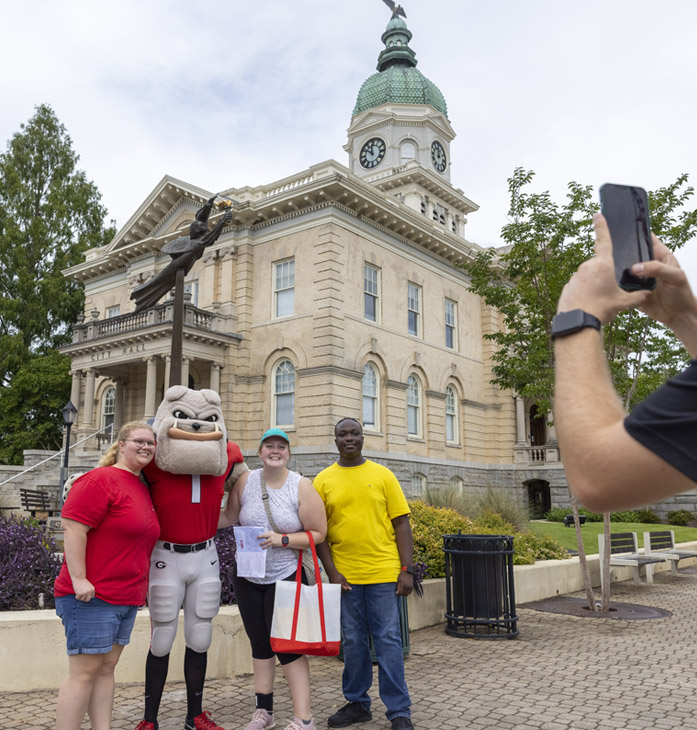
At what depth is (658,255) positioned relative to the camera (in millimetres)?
1713

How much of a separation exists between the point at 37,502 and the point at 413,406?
Answer: 13.6 meters

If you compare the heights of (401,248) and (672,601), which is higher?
→ (401,248)

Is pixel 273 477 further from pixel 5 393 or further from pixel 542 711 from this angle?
pixel 5 393

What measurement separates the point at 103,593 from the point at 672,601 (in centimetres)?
973

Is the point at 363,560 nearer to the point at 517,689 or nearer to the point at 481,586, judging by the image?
the point at 517,689

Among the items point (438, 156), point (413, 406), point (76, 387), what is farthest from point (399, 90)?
point (76, 387)

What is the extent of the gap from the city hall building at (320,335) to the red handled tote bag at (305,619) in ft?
57.4

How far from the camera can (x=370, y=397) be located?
24.7m

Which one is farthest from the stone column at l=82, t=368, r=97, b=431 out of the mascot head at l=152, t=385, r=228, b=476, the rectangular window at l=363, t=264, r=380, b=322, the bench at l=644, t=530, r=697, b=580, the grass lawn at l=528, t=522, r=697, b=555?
the mascot head at l=152, t=385, r=228, b=476

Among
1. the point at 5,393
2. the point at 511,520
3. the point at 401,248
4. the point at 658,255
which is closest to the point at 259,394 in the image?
the point at 401,248

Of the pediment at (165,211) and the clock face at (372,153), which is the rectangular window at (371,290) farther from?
the clock face at (372,153)

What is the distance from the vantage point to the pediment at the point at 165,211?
89.4ft

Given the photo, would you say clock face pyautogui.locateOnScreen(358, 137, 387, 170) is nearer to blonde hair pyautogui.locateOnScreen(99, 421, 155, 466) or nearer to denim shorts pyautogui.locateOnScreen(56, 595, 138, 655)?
blonde hair pyautogui.locateOnScreen(99, 421, 155, 466)

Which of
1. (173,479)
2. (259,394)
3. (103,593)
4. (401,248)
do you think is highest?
(401,248)
